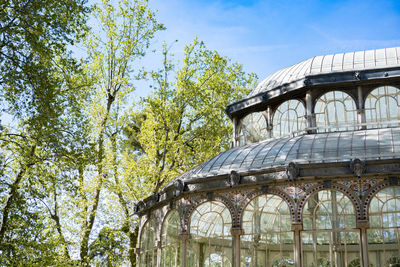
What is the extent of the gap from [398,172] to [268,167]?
14.8ft

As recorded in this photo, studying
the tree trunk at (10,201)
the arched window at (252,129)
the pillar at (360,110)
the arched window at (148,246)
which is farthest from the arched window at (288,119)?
the tree trunk at (10,201)

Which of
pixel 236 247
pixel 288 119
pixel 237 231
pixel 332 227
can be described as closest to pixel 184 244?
pixel 236 247

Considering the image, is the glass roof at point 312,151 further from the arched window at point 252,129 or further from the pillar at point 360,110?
the arched window at point 252,129

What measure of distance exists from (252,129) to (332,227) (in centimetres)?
863

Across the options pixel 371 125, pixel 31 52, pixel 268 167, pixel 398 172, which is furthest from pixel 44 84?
pixel 371 125

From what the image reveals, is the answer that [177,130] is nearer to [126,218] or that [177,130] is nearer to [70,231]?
[126,218]

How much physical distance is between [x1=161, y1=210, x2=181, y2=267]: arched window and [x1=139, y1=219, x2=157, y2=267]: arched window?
2.67 feet

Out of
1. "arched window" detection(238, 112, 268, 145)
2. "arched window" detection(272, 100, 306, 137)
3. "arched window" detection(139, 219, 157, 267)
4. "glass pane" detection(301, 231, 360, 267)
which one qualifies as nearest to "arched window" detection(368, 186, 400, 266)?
"glass pane" detection(301, 231, 360, 267)

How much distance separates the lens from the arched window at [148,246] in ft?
→ 75.7

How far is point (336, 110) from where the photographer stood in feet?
79.2

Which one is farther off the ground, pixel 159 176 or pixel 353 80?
pixel 353 80

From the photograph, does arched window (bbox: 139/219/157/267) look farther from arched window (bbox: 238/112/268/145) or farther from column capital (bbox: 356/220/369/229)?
column capital (bbox: 356/220/369/229)

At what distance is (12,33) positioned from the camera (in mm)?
17234

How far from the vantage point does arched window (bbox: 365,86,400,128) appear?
23.1 meters
